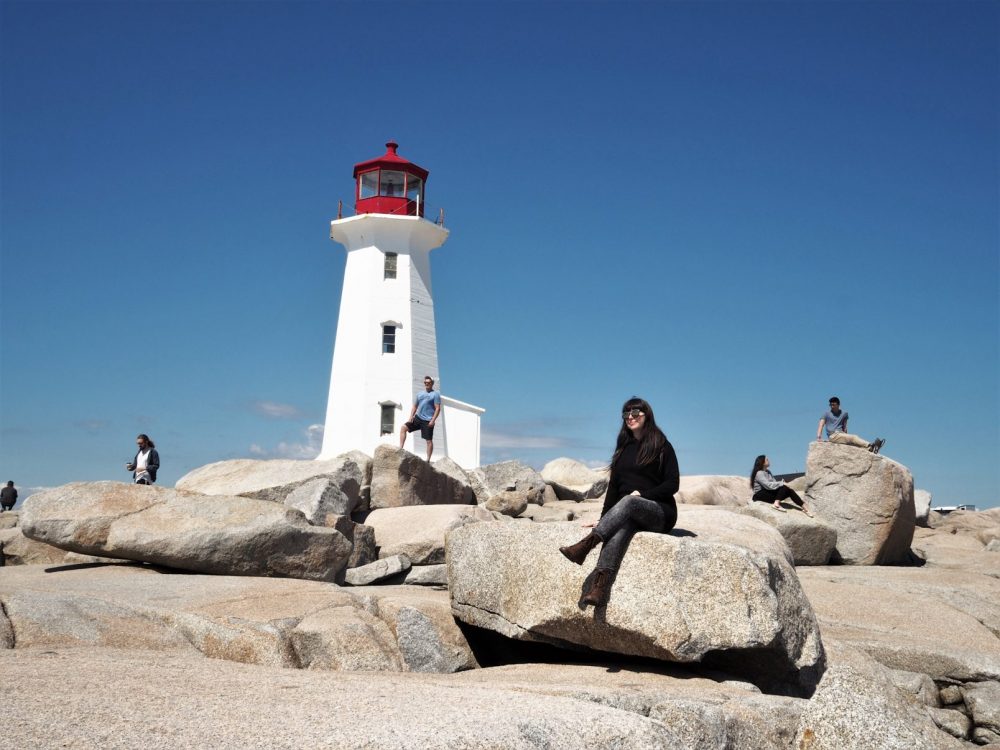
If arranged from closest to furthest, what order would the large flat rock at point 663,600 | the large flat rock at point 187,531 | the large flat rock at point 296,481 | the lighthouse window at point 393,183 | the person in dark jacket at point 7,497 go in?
the large flat rock at point 663,600 < the large flat rock at point 187,531 < the large flat rock at point 296,481 < the person in dark jacket at point 7,497 < the lighthouse window at point 393,183

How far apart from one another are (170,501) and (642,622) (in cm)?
713

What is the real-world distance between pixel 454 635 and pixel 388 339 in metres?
23.4

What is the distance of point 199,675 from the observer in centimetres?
684

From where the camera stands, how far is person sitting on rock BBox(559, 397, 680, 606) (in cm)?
877

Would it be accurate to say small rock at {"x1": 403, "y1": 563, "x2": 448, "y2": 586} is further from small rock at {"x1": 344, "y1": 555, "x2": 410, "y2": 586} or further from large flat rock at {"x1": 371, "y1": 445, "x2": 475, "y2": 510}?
large flat rock at {"x1": 371, "y1": 445, "x2": 475, "y2": 510}

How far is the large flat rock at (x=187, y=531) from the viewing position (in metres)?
12.2

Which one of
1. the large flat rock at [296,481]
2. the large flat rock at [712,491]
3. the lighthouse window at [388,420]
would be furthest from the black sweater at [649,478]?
the lighthouse window at [388,420]

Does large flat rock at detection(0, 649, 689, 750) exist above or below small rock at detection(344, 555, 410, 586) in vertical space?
below

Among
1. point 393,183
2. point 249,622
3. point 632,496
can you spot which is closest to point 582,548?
point 632,496

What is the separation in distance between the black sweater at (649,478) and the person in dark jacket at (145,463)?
36.7 feet

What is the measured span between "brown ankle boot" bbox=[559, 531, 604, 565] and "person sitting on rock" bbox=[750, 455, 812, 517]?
9.97 m

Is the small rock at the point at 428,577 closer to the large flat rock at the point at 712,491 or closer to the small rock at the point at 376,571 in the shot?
the small rock at the point at 376,571

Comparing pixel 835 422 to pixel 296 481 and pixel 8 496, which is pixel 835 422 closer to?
pixel 296 481

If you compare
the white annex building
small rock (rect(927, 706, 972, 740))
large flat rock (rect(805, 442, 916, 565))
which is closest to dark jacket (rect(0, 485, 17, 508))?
the white annex building
